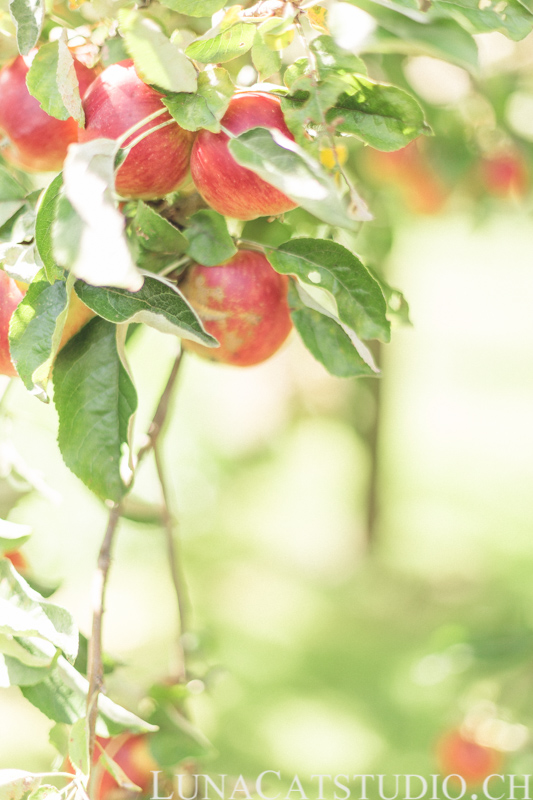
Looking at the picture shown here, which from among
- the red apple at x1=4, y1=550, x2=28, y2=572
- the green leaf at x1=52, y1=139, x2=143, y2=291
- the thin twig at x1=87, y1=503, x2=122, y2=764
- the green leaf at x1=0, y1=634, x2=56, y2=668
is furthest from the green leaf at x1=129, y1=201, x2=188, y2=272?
the red apple at x1=4, y1=550, x2=28, y2=572

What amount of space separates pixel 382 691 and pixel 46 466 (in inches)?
46.8

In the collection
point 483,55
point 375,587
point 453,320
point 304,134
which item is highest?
point 453,320

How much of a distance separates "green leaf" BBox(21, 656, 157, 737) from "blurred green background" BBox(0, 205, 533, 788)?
0.16 m

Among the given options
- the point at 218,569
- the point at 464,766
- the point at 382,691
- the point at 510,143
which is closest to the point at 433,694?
the point at 382,691

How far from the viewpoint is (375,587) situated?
2.76 meters

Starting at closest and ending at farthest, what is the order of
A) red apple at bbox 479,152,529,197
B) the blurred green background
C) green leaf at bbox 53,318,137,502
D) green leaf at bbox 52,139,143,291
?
1. green leaf at bbox 52,139,143,291
2. green leaf at bbox 53,318,137,502
3. red apple at bbox 479,152,529,197
4. the blurred green background

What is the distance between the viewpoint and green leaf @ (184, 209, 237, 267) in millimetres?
585

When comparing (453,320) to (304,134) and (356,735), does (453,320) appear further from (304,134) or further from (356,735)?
(304,134)

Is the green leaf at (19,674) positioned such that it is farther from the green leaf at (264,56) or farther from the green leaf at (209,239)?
the green leaf at (264,56)

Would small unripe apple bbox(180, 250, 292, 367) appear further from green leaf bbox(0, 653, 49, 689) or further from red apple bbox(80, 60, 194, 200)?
green leaf bbox(0, 653, 49, 689)

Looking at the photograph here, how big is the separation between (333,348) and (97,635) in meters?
0.31

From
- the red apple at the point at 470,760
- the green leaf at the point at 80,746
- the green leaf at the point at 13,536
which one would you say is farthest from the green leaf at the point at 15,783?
the red apple at the point at 470,760

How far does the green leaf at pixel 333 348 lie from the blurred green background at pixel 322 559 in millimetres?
302

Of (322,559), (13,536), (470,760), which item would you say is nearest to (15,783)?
(13,536)
